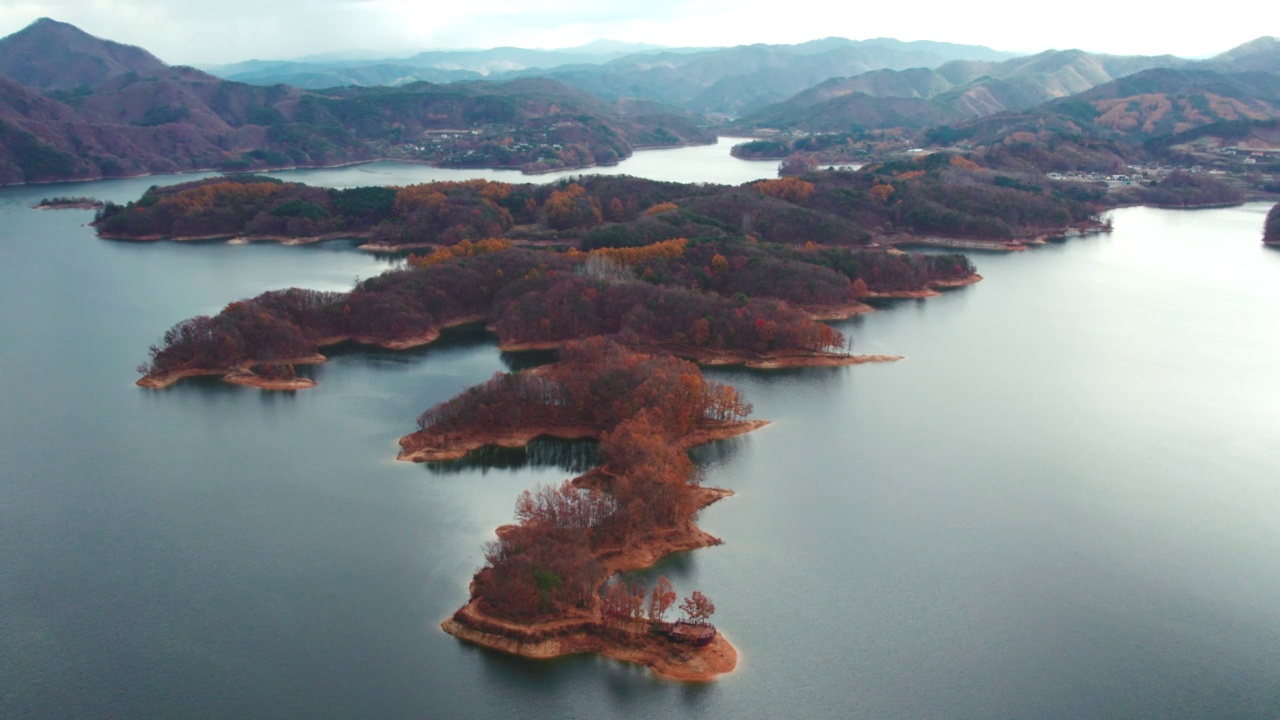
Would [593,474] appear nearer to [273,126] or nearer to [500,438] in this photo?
[500,438]

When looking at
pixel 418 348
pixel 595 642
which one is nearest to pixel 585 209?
pixel 418 348

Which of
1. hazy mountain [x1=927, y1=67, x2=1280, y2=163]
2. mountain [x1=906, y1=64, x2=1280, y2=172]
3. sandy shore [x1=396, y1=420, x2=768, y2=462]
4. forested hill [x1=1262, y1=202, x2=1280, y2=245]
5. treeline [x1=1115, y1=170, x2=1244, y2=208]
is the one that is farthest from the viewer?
hazy mountain [x1=927, y1=67, x2=1280, y2=163]

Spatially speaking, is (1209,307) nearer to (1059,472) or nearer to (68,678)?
(1059,472)

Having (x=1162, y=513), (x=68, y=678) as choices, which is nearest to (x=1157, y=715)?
(x=1162, y=513)

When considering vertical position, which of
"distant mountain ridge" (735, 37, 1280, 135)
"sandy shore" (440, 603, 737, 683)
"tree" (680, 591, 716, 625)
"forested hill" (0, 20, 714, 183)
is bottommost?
"sandy shore" (440, 603, 737, 683)

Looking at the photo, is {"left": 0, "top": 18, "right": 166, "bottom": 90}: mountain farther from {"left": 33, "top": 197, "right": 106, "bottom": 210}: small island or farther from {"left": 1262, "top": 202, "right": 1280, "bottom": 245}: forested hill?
{"left": 1262, "top": 202, "right": 1280, "bottom": 245}: forested hill

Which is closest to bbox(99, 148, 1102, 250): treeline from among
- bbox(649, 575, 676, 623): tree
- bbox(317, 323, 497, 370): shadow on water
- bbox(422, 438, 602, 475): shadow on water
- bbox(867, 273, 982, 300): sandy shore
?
bbox(867, 273, 982, 300): sandy shore

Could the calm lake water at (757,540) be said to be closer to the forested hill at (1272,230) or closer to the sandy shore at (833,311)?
the sandy shore at (833,311)

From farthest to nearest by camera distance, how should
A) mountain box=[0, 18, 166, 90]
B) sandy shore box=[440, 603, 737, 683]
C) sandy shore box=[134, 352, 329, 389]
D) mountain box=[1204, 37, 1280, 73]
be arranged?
mountain box=[1204, 37, 1280, 73] < mountain box=[0, 18, 166, 90] < sandy shore box=[134, 352, 329, 389] < sandy shore box=[440, 603, 737, 683]
